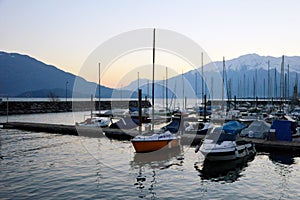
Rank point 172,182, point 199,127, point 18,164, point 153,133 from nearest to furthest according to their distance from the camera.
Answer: point 172,182
point 18,164
point 153,133
point 199,127

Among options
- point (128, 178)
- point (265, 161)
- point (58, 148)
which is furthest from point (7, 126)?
point (265, 161)

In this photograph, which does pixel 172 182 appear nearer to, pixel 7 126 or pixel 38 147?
pixel 38 147

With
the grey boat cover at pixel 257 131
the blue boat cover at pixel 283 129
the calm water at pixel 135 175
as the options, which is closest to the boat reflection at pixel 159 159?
the calm water at pixel 135 175

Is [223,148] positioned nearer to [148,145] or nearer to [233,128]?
[148,145]

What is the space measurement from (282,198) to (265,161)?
7.63 metres

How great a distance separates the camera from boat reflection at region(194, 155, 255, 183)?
16.8 meters

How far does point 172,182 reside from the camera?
1595cm

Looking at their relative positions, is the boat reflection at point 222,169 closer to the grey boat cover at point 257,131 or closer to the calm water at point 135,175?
the calm water at point 135,175

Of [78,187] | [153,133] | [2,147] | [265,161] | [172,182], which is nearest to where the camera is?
[78,187]

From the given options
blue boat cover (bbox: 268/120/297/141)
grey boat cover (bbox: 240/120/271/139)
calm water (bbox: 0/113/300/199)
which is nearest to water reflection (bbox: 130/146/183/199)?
calm water (bbox: 0/113/300/199)

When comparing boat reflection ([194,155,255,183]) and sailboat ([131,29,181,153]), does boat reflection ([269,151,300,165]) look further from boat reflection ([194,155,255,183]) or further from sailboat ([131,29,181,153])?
sailboat ([131,29,181,153])

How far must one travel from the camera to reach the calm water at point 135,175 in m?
14.1


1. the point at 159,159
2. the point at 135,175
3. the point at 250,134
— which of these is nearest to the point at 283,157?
the point at 250,134

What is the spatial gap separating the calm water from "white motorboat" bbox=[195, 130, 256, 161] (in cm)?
64
